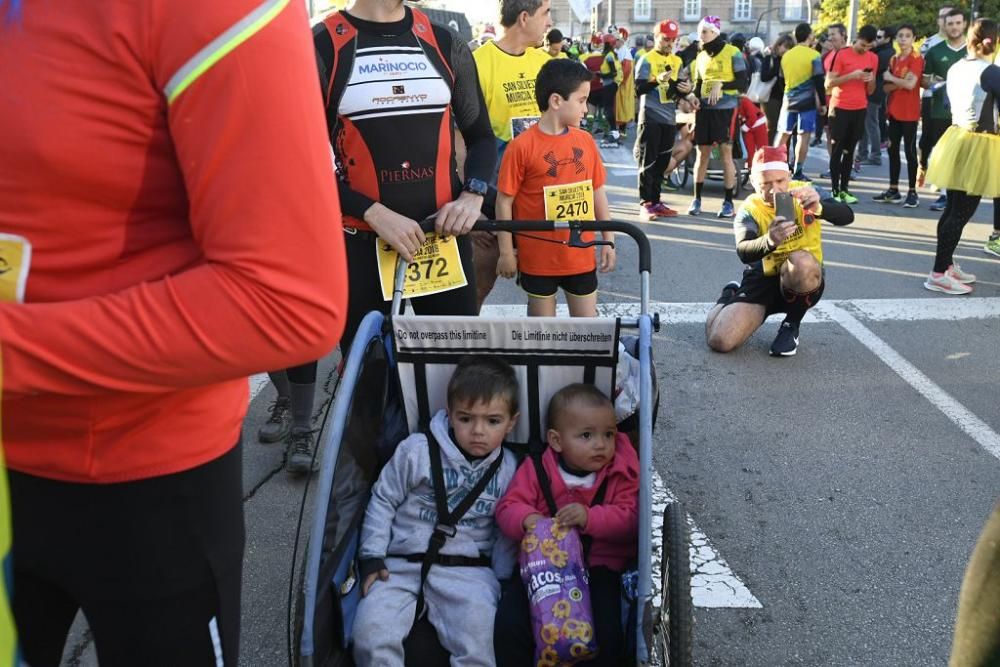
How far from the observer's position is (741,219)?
224 inches

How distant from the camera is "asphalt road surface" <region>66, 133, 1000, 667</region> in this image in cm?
298

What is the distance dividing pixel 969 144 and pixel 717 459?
4.14m

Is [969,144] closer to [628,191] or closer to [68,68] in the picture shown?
[628,191]

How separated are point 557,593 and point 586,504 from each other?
36cm

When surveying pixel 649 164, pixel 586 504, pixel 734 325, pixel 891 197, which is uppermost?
pixel 586 504

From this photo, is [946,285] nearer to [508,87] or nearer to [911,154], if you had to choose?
[508,87]

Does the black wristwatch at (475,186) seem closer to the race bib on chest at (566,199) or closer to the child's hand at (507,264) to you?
the child's hand at (507,264)

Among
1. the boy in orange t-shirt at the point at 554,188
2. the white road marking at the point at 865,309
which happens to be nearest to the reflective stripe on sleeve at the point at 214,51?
the boy in orange t-shirt at the point at 554,188

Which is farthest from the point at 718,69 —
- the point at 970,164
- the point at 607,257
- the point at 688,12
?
the point at 688,12

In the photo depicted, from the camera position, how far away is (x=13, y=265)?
106 centimetres

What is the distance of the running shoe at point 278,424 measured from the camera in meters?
4.36

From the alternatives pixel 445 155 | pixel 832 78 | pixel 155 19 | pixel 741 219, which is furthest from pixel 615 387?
pixel 832 78

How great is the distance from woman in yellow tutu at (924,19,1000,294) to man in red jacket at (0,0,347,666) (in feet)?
22.0

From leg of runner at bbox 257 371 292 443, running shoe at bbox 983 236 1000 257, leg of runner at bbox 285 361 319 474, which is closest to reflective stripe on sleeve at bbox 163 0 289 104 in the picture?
leg of runner at bbox 285 361 319 474
